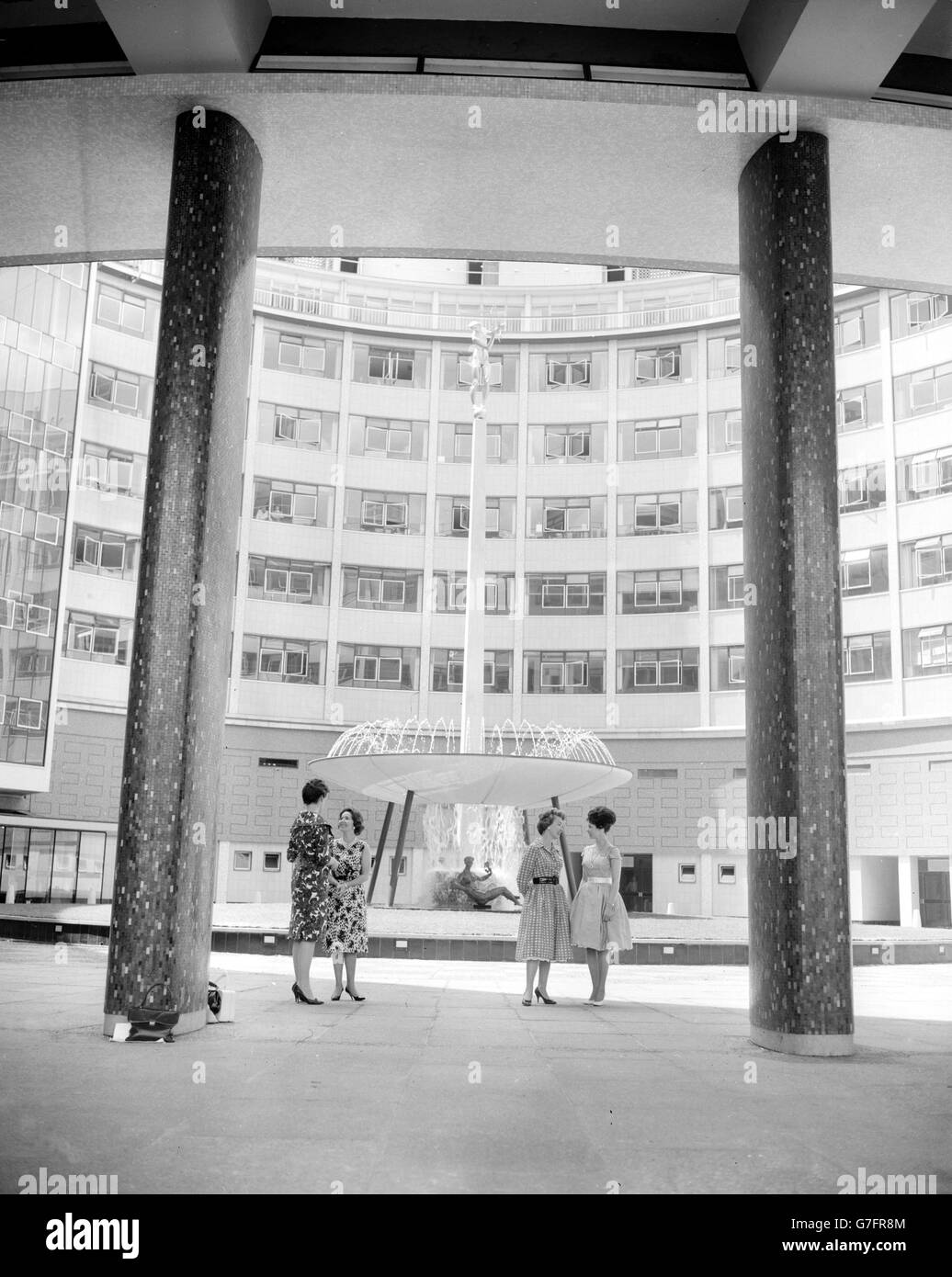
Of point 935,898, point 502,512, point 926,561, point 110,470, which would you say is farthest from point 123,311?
point 935,898

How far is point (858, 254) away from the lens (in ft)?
32.6

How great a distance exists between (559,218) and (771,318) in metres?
2.51

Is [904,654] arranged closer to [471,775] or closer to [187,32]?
[471,775]

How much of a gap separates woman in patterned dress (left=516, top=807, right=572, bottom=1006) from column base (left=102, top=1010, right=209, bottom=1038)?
2.81 meters

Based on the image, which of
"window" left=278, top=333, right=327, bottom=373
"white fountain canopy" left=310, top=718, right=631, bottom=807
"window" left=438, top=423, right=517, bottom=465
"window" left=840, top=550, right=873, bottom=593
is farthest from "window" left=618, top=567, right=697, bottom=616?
"white fountain canopy" left=310, top=718, right=631, bottom=807

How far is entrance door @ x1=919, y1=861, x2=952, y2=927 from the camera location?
29.1 metres

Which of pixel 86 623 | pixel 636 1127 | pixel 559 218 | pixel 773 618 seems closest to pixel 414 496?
pixel 86 623

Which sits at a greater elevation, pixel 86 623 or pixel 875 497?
pixel 875 497

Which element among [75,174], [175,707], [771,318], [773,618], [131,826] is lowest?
[131,826]

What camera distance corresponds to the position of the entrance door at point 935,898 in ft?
95.3

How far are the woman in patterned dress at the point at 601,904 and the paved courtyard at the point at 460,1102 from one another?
1.80ft

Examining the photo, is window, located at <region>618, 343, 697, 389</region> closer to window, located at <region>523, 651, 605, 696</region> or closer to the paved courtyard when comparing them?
window, located at <region>523, 651, 605, 696</region>

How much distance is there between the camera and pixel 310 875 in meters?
8.64

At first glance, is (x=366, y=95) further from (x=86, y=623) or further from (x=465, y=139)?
(x=86, y=623)
